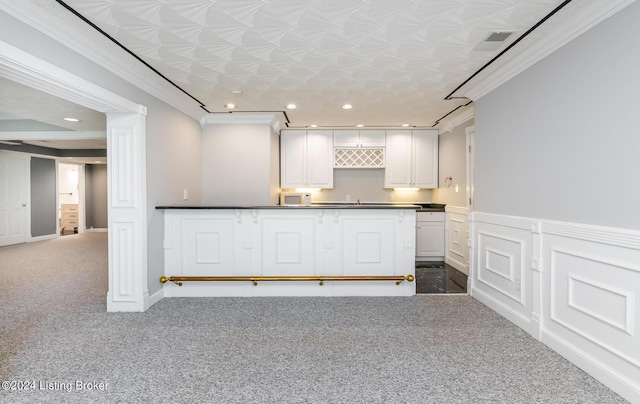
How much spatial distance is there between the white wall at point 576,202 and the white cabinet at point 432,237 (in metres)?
2.27

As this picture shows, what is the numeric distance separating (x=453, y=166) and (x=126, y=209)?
16.3 feet

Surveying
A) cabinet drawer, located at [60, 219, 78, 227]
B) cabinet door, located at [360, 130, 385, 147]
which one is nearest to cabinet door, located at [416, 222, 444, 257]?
cabinet door, located at [360, 130, 385, 147]

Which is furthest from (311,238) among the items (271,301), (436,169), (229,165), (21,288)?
→ (21,288)

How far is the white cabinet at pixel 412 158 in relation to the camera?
19.1 ft

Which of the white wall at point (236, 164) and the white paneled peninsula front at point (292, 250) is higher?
the white wall at point (236, 164)

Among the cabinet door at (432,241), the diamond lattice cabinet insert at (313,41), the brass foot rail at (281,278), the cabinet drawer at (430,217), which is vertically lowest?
the brass foot rail at (281,278)

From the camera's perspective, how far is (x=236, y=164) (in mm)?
4902

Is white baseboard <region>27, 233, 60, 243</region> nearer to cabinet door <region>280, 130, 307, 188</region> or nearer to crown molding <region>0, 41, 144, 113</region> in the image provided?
cabinet door <region>280, 130, 307, 188</region>

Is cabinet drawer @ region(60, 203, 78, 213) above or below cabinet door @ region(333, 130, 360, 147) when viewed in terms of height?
below

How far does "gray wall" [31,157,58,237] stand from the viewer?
25.3ft

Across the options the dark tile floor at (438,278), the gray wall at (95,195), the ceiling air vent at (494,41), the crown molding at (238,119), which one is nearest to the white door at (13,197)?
the gray wall at (95,195)

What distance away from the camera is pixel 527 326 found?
107 inches

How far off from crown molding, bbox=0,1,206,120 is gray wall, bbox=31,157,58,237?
6.73m

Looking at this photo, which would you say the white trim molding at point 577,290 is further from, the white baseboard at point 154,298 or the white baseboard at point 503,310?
the white baseboard at point 154,298
